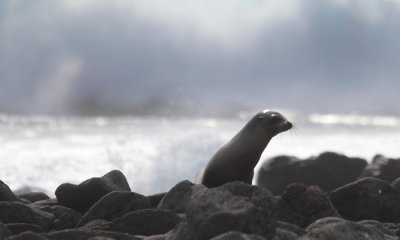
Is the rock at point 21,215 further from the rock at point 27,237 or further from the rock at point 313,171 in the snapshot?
the rock at point 313,171

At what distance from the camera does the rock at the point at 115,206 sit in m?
6.41

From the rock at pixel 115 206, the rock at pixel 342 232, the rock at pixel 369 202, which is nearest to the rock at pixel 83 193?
the rock at pixel 115 206

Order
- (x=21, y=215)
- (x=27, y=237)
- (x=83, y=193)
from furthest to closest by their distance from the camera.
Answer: (x=83, y=193) → (x=21, y=215) → (x=27, y=237)

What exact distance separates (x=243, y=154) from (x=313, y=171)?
528cm

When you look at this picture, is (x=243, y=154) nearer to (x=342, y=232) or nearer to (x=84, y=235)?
(x=84, y=235)

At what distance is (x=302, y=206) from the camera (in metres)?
5.73

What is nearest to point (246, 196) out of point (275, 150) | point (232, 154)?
point (232, 154)

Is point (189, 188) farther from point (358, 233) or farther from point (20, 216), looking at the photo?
point (358, 233)

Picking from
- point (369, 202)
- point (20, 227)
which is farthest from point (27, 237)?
point (369, 202)

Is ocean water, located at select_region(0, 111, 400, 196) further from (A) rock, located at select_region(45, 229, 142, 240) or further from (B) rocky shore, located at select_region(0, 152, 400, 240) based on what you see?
(A) rock, located at select_region(45, 229, 142, 240)

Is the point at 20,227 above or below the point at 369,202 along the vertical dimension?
below

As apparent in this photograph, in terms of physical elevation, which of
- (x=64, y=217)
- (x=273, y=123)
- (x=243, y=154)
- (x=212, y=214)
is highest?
(x=273, y=123)

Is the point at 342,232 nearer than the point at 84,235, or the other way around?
the point at 342,232

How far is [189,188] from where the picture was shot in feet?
21.8
